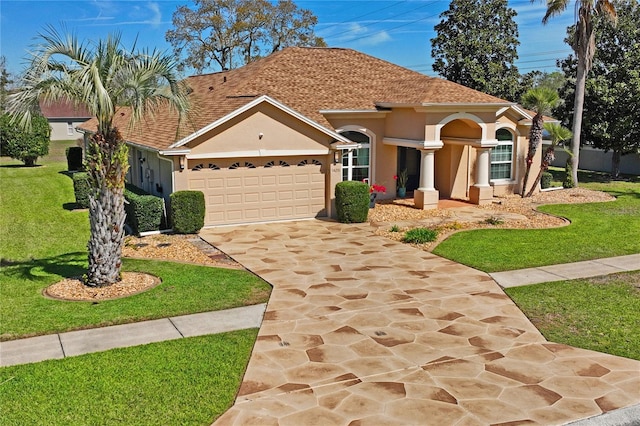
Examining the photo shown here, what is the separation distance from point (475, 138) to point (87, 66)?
15658 mm

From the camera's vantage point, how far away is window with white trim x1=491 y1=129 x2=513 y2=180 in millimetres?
24578

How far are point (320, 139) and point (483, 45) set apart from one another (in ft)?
63.9

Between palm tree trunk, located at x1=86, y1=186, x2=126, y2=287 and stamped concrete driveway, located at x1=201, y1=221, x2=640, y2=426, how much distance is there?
3.29 meters

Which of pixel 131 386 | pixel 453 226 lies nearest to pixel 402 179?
pixel 453 226

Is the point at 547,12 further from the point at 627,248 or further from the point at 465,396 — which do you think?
the point at 465,396

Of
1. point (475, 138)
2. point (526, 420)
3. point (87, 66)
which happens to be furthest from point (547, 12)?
point (526, 420)

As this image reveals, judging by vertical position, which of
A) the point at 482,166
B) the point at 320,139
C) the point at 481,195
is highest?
the point at 320,139

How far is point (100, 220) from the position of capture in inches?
454

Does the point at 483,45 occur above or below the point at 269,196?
above

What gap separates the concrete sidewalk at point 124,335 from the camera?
8516mm

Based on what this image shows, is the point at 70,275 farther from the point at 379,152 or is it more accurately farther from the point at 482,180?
the point at 482,180

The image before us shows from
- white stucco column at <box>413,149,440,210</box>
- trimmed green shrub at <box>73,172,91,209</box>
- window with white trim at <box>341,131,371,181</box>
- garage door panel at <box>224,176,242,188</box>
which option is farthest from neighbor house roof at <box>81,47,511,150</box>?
trimmed green shrub at <box>73,172,91,209</box>

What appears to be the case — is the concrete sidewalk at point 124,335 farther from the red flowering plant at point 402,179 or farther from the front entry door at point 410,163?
the front entry door at point 410,163

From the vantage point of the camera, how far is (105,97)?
10.7 meters
